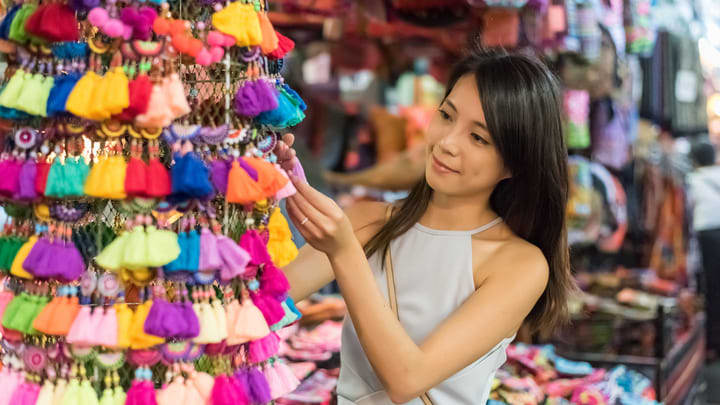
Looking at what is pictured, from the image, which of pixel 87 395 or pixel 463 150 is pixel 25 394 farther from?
pixel 463 150

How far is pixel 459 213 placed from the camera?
1.58 m

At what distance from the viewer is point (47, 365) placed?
1.05 m

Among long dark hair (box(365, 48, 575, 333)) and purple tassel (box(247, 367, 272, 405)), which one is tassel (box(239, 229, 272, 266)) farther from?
long dark hair (box(365, 48, 575, 333))

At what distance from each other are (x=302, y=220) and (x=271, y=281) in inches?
4.9

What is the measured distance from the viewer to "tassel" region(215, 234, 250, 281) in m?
1.04

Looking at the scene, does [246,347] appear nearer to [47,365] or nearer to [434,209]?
[47,365]

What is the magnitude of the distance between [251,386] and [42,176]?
14.8 inches

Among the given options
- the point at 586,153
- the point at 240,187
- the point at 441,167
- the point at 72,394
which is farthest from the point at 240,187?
the point at 586,153

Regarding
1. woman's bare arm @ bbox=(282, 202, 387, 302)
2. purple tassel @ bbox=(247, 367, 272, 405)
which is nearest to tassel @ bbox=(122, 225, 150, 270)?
purple tassel @ bbox=(247, 367, 272, 405)

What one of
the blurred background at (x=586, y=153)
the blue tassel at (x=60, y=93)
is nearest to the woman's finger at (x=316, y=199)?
the blue tassel at (x=60, y=93)

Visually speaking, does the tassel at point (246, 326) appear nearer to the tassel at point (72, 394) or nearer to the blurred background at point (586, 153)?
the tassel at point (72, 394)

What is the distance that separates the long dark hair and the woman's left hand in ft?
1.20

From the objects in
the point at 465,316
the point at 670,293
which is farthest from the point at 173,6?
the point at 670,293

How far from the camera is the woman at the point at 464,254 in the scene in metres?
1.31
